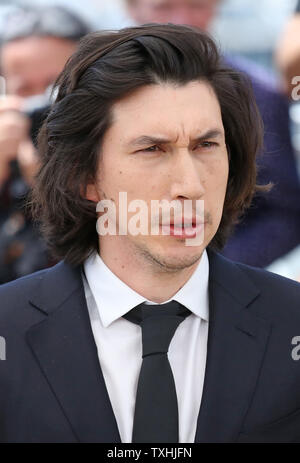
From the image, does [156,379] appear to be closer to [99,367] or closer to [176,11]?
[99,367]

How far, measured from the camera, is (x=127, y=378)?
2.33 metres

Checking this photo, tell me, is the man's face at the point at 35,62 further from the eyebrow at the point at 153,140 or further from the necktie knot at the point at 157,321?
the necktie knot at the point at 157,321

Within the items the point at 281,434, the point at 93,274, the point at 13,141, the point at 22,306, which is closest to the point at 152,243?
the point at 93,274

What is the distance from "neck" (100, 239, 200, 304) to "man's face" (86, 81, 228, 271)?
0.10ft

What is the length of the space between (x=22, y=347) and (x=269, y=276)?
764mm

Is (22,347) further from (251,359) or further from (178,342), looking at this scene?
(251,359)

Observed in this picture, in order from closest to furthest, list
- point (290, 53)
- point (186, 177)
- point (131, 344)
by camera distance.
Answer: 1. point (186, 177)
2. point (131, 344)
3. point (290, 53)

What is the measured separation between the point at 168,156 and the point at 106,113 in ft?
0.74


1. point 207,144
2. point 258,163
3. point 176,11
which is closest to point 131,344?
point 207,144

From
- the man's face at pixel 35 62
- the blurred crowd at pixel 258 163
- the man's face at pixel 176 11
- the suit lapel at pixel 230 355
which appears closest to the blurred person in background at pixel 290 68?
the blurred crowd at pixel 258 163

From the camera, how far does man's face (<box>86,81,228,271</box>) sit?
7.50ft

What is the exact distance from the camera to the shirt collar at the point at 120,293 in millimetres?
2385

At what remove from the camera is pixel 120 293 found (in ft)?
7.86

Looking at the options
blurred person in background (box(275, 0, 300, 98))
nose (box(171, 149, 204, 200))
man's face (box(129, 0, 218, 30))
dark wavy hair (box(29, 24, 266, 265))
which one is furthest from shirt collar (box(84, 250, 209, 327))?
man's face (box(129, 0, 218, 30))
